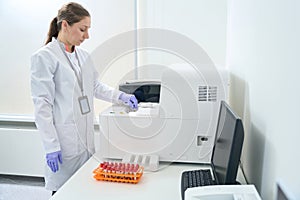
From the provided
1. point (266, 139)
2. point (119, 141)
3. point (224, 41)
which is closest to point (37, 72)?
point (119, 141)

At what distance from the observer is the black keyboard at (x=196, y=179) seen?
1.06 meters

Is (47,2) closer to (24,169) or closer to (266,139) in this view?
(24,169)

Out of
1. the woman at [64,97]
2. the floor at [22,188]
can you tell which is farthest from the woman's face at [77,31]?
the floor at [22,188]

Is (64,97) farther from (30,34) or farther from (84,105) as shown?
(30,34)

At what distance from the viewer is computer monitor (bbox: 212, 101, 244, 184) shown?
825mm

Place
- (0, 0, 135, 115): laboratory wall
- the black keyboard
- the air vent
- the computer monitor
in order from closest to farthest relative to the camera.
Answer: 1. the computer monitor
2. the black keyboard
3. the air vent
4. (0, 0, 135, 115): laboratory wall

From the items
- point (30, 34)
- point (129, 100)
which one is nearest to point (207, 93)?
point (129, 100)

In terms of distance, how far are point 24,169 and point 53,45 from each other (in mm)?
1473

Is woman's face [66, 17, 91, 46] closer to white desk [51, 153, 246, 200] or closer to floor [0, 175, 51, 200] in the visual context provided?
white desk [51, 153, 246, 200]

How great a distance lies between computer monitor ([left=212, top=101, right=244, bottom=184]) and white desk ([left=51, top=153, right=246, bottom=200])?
9.2 inches

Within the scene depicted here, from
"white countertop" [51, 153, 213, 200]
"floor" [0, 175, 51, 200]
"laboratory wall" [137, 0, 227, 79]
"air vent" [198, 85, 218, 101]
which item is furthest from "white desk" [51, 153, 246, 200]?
"floor" [0, 175, 51, 200]

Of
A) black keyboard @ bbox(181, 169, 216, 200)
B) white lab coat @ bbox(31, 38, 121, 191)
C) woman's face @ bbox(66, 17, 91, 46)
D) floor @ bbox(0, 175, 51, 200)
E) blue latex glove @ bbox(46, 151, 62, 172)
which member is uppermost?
woman's face @ bbox(66, 17, 91, 46)

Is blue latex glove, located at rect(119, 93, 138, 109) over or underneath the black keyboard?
over

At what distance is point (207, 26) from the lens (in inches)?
84.0
